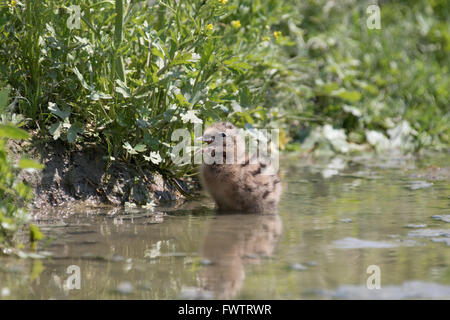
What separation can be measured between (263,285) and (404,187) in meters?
3.64

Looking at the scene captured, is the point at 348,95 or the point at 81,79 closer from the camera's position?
the point at 81,79

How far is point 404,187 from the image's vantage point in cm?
687

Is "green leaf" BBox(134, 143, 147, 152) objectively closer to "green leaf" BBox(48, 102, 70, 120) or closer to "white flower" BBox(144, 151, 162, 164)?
"white flower" BBox(144, 151, 162, 164)

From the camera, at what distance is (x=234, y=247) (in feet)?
14.7

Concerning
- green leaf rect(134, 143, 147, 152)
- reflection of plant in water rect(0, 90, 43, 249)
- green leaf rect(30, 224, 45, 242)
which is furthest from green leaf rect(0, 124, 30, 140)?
green leaf rect(134, 143, 147, 152)

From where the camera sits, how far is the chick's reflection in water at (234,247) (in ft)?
12.0

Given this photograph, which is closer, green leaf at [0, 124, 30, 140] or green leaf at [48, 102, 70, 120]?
green leaf at [0, 124, 30, 140]

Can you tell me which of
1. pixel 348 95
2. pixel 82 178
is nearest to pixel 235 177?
pixel 82 178

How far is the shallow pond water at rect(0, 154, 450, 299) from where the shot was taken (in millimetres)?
3562

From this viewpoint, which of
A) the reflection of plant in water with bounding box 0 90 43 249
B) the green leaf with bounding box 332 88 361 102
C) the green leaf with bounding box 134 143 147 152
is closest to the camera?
the reflection of plant in water with bounding box 0 90 43 249

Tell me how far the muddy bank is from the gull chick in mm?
577

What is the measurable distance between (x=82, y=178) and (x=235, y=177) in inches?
51.8

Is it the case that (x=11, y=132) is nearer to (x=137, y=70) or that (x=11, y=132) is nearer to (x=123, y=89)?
(x=123, y=89)

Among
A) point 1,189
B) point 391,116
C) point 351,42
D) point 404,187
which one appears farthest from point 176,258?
point 351,42
